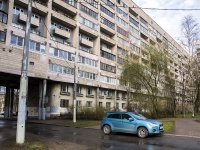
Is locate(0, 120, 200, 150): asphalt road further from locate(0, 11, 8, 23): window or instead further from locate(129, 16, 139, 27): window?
locate(129, 16, 139, 27): window

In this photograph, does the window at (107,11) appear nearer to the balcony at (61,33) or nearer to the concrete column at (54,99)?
the balcony at (61,33)

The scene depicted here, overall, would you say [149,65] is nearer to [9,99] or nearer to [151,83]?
[151,83]

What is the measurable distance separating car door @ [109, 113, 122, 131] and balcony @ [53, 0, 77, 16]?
27103mm

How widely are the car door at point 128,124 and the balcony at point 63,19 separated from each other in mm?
26066

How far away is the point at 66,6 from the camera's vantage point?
3906 cm

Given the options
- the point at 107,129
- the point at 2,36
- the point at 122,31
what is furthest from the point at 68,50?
the point at 107,129

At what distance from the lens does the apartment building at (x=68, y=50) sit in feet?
100

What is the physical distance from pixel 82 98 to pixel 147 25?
3780cm

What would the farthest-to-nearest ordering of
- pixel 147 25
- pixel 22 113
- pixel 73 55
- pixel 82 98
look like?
pixel 147 25
pixel 82 98
pixel 73 55
pixel 22 113

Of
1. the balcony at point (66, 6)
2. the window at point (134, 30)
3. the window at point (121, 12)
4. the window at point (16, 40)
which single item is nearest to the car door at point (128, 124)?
the window at point (16, 40)

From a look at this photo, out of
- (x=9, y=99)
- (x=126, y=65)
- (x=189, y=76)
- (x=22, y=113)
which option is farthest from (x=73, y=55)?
(x=22, y=113)

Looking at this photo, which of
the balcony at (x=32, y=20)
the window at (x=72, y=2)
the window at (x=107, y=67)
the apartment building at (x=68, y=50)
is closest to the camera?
the apartment building at (x=68, y=50)

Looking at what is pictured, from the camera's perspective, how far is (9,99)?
41.6m

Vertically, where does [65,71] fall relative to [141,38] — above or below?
below
